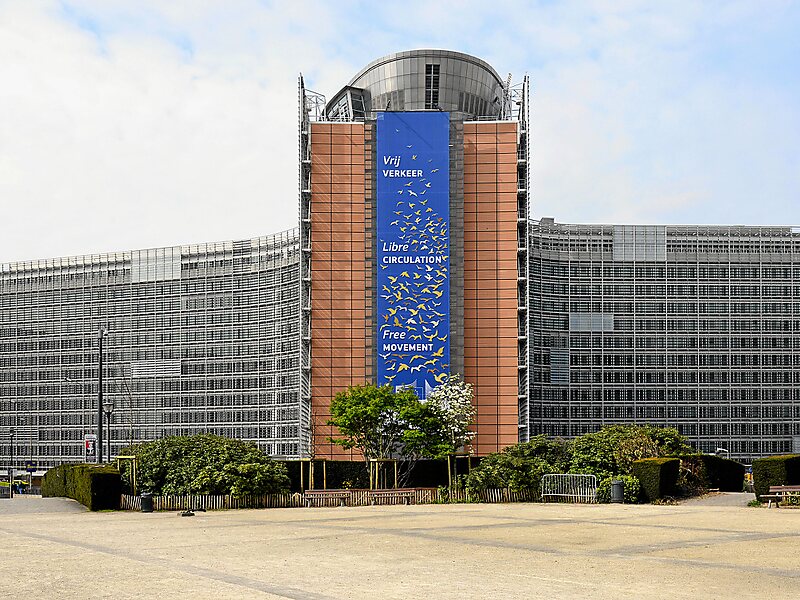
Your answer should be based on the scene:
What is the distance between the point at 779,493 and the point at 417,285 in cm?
4796

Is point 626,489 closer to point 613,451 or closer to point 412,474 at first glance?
point 613,451

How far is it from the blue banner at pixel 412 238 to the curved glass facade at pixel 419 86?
368 inches

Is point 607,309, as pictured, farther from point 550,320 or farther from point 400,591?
point 400,591

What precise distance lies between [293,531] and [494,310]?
58646mm

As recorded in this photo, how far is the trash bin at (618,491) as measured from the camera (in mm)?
46906

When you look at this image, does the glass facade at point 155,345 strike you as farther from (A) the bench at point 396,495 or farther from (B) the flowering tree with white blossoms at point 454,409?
(A) the bench at point 396,495

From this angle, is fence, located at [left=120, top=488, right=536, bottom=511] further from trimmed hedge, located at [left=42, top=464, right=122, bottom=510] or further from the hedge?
Result: the hedge

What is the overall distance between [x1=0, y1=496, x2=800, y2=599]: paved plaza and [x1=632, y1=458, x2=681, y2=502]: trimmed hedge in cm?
823

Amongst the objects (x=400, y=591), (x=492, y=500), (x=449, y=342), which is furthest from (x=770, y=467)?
(x=449, y=342)

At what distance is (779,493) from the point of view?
4278 centimetres

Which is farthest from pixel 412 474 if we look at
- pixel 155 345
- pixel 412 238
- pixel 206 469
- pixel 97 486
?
pixel 155 345

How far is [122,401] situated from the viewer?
114812 mm

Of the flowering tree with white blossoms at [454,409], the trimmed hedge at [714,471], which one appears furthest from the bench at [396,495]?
the flowering tree with white blossoms at [454,409]

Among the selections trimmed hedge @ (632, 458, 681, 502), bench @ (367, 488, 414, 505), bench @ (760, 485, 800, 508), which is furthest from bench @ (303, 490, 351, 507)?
bench @ (760, 485, 800, 508)
